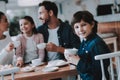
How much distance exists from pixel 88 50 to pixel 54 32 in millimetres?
718

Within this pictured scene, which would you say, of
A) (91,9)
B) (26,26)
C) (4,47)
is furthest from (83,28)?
(91,9)

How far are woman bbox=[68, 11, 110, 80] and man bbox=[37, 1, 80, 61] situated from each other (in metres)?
0.54

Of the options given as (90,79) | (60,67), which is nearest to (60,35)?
(60,67)

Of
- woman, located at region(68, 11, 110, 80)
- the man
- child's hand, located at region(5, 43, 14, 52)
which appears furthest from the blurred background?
woman, located at region(68, 11, 110, 80)

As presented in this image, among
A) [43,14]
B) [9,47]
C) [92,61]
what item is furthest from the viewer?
[43,14]

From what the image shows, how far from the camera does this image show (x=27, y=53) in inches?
93.3

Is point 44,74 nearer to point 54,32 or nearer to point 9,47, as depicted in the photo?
point 9,47

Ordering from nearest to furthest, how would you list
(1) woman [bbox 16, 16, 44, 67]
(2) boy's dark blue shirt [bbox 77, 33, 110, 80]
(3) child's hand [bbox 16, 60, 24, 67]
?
(2) boy's dark blue shirt [bbox 77, 33, 110, 80]
(3) child's hand [bbox 16, 60, 24, 67]
(1) woman [bbox 16, 16, 44, 67]

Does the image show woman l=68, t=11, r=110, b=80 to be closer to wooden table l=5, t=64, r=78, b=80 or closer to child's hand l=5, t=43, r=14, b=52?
wooden table l=5, t=64, r=78, b=80

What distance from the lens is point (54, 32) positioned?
7.92 ft

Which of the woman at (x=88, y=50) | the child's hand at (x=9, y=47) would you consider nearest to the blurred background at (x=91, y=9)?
the child's hand at (x=9, y=47)

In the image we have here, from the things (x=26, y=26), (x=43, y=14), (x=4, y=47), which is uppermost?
(x=43, y=14)

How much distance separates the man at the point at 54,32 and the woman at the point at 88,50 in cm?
54

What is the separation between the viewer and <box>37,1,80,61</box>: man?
237 cm
